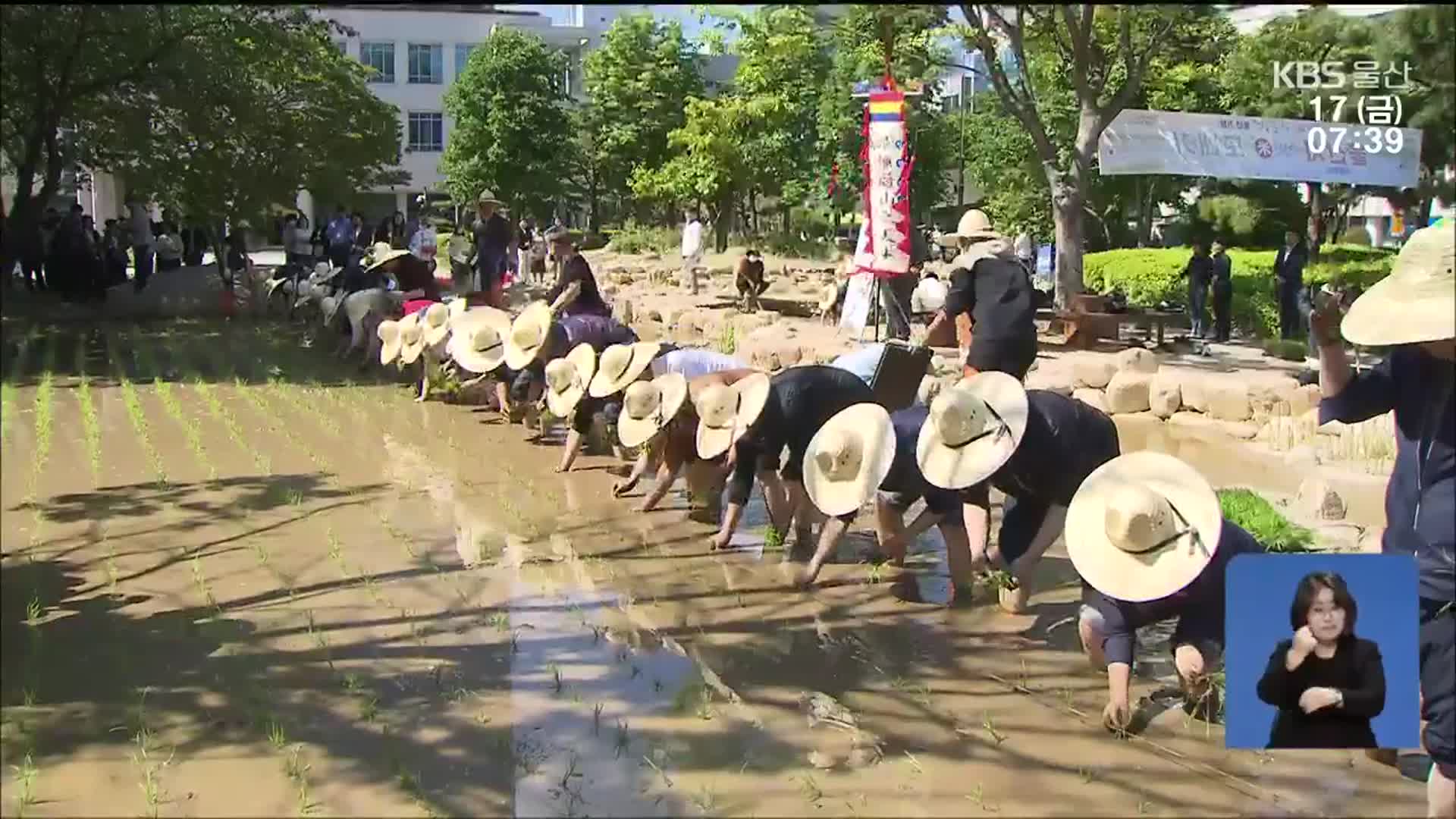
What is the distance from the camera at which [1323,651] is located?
3.02 meters

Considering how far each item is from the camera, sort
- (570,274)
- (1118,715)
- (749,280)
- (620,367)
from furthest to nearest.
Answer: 1. (749,280)
2. (570,274)
3. (620,367)
4. (1118,715)

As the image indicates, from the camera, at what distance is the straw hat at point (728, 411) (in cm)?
597

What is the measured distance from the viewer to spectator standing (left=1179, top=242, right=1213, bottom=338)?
14805mm

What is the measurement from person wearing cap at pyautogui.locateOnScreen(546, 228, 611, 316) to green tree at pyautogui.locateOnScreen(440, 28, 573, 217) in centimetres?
35

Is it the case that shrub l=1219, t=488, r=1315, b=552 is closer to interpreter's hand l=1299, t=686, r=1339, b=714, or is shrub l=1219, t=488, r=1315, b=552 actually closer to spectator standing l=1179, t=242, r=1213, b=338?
interpreter's hand l=1299, t=686, r=1339, b=714

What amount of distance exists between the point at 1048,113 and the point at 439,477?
1458 centimetres

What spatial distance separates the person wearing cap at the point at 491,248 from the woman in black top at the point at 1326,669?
574 centimetres

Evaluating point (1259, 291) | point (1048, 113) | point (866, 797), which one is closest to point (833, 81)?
point (1048, 113)

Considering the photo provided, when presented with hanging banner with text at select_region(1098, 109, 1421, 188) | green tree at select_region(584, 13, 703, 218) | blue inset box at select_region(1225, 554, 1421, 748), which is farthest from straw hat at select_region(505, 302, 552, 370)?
hanging banner with text at select_region(1098, 109, 1421, 188)

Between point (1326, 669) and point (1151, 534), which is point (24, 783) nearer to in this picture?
point (1151, 534)

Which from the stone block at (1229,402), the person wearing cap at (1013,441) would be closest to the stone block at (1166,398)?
the stone block at (1229,402)

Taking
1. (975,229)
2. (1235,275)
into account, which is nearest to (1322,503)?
(975,229)

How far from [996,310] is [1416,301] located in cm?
312

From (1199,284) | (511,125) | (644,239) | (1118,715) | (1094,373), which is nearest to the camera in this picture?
(1118,715)
